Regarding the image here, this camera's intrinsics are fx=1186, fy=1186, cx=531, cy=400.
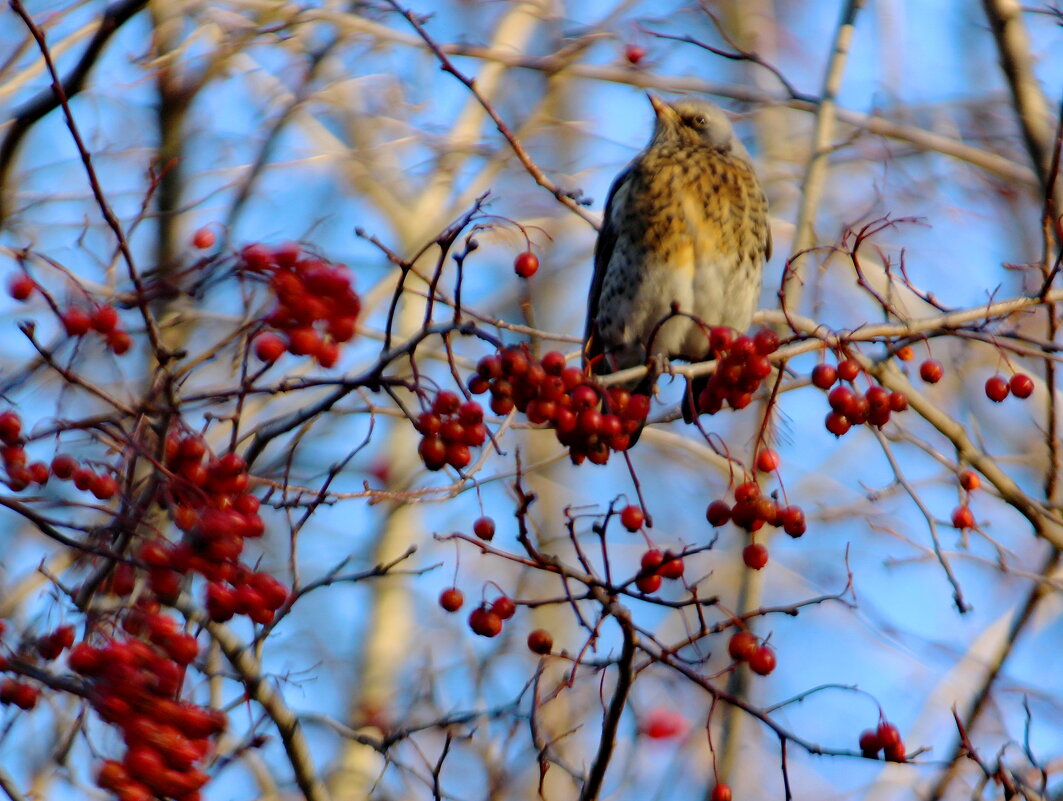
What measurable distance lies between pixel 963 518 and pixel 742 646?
57.8 inches

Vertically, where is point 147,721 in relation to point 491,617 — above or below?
below

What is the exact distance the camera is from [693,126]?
530cm

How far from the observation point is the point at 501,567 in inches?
337

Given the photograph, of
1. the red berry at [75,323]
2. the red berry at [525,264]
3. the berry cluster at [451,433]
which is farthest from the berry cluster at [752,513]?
the red berry at [75,323]

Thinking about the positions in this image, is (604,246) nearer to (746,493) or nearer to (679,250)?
(679,250)

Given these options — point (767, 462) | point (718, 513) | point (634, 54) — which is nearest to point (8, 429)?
point (718, 513)

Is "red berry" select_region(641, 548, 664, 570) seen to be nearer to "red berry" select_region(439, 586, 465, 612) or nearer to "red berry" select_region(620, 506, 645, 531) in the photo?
"red berry" select_region(620, 506, 645, 531)

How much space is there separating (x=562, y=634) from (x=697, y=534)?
49.8 inches

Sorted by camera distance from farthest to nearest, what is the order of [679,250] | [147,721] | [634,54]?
[634,54]
[679,250]
[147,721]

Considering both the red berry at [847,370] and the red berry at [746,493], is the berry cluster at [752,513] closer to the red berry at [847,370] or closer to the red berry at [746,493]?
the red berry at [746,493]

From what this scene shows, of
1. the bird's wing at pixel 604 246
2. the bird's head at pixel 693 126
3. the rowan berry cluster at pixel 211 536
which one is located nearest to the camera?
the rowan berry cluster at pixel 211 536

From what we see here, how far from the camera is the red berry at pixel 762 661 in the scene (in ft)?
9.22

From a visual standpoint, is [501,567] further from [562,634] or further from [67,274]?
[67,274]

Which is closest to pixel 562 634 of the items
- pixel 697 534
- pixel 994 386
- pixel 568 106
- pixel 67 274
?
pixel 697 534
